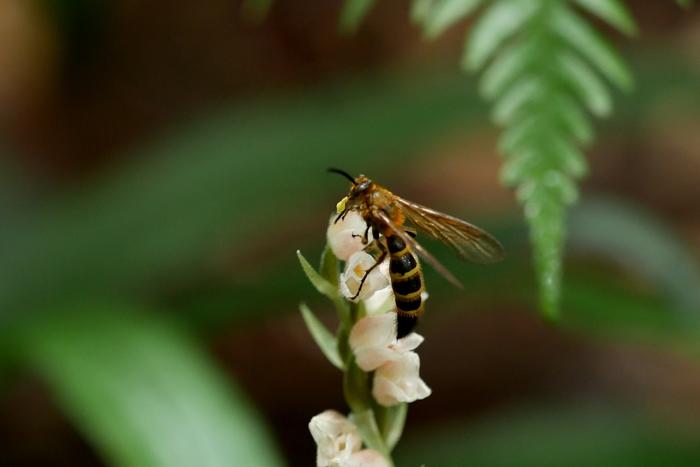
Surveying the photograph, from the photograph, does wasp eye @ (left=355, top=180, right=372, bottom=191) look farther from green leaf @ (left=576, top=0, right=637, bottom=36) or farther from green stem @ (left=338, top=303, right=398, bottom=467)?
green leaf @ (left=576, top=0, right=637, bottom=36)

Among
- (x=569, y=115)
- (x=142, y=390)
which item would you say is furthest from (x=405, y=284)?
(x=142, y=390)

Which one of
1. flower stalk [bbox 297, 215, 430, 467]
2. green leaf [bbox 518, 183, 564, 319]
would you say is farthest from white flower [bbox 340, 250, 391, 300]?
green leaf [bbox 518, 183, 564, 319]

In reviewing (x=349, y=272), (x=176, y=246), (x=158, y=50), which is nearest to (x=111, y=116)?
(x=158, y=50)

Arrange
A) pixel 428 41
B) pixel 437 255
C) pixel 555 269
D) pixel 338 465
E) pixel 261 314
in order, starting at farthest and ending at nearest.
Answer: pixel 428 41
pixel 261 314
pixel 437 255
pixel 555 269
pixel 338 465

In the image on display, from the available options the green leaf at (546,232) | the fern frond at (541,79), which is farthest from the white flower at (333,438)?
the fern frond at (541,79)

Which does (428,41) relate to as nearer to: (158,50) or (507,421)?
(158,50)

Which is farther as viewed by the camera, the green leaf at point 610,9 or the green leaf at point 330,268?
the green leaf at point 610,9

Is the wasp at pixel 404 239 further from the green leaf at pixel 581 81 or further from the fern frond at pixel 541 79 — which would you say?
the green leaf at pixel 581 81

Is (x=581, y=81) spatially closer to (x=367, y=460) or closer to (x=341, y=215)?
(x=341, y=215)
